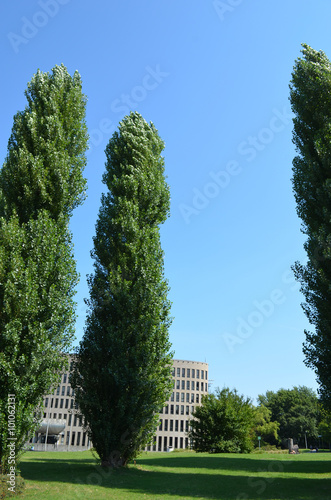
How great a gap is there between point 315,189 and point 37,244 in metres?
12.5

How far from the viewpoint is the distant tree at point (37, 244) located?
13727 millimetres

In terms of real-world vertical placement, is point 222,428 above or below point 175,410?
above

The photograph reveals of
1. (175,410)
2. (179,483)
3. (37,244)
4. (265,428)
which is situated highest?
(37,244)

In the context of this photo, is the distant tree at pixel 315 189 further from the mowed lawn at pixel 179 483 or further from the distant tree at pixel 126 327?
the distant tree at pixel 126 327

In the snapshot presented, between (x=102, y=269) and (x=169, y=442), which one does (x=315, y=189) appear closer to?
(x=102, y=269)

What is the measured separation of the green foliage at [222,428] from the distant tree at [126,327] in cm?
1727

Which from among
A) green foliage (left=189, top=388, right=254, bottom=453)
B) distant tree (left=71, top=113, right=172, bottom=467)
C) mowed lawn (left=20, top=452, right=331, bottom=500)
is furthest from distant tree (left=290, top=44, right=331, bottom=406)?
green foliage (left=189, top=388, right=254, bottom=453)

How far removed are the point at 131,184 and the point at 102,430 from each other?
12.5 meters

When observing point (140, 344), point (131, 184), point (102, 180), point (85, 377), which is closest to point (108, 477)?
point (85, 377)

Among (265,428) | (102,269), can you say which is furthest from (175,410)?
(102,269)

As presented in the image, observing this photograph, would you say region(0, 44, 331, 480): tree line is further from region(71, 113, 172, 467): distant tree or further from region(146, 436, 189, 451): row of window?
region(146, 436, 189, 451): row of window

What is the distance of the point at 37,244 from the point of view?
15.7 meters

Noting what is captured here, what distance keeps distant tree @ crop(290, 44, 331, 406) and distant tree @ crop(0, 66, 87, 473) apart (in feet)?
34.4

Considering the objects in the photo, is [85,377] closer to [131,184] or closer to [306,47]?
[131,184]
